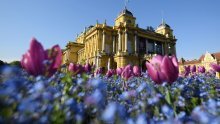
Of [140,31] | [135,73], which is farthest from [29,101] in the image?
[140,31]

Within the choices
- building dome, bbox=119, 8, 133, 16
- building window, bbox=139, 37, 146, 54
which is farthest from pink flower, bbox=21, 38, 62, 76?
building window, bbox=139, 37, 146, 54

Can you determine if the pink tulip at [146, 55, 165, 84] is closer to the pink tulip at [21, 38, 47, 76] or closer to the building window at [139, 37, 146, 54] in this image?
the pink tulip at [21, 38, 47, 76]

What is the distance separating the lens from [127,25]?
163 feet

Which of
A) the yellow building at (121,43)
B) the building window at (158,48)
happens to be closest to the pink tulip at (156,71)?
the yellow building at (121,43)

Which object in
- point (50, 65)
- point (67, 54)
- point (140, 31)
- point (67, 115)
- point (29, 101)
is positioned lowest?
point (67, 115)

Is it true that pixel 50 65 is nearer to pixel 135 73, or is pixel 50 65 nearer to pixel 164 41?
pixel 135 73

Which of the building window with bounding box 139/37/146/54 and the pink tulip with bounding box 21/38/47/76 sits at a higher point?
the building window with bounding box 139/37/146/54

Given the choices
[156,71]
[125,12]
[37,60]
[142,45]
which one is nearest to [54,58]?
[37,60]

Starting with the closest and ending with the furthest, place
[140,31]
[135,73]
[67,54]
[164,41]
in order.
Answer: [135,73] < [140,31] < [164,41] < [67,54]

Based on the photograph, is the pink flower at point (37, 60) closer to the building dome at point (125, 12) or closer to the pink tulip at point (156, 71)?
the pink tulip at point (156, 71)

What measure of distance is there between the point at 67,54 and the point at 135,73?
58.8 m

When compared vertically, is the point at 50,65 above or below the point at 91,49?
below

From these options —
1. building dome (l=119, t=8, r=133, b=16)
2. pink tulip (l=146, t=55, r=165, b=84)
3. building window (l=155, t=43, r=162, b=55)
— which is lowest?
pink tulip (l=146, t=55, r=165, b=84)

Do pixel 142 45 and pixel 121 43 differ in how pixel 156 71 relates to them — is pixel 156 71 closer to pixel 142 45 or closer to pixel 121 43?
pixel 121 43
